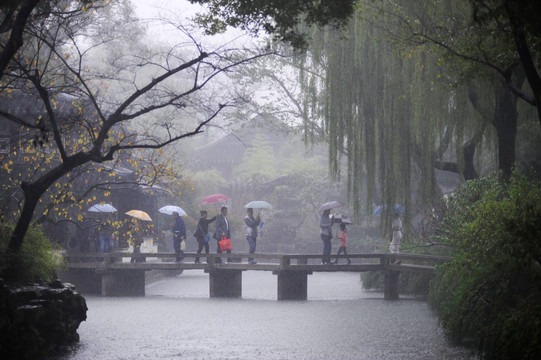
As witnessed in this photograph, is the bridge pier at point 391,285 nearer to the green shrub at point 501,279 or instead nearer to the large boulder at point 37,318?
the green shrub at point 501,279

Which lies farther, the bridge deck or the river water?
the bridge deck

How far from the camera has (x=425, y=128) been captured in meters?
16.8

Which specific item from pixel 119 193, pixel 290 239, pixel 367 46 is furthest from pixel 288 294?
pixel 290 239

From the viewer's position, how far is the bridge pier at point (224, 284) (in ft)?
73.4

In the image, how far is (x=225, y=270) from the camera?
73.6 feet

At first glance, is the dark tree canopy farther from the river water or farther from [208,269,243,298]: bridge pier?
[208,269,243,298]: bridge pier

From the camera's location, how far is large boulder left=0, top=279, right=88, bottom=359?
397 inches

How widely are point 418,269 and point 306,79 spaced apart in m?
5.70

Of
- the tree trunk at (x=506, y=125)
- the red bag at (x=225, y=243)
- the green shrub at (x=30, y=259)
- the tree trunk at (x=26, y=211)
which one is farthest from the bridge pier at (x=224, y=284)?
the tree trunk at (x=26, y=211)

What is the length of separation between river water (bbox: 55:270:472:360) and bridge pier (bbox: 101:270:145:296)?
70 cm

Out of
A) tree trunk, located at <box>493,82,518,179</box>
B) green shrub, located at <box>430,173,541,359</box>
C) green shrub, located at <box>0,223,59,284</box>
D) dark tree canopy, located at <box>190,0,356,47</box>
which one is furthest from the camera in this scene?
tree trunk, located at <box>493,82,518,179</box>

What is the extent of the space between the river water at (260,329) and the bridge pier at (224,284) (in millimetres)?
346

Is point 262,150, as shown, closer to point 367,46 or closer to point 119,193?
point 119,193

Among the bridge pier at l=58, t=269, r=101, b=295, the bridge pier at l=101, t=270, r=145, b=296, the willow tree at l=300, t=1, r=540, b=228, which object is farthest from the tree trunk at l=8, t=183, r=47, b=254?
the bridge pier at l=58, t=269, r=101, b=295
